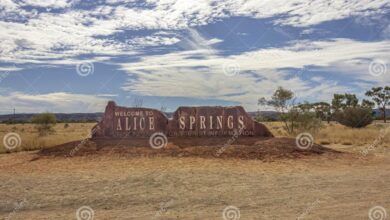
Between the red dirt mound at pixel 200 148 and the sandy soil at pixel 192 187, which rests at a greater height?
the red dirt mound at pixel 200 148

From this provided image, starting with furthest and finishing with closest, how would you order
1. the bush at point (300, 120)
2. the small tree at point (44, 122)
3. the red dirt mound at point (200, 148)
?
the small tree at point (44, 122)
the bush at point (300, 120)
the red dirt mound at point (200, 148)

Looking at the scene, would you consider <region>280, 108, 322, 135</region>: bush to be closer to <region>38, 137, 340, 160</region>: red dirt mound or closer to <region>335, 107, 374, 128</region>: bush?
<region>38, 137, 340, 160</region>: red dirt mound

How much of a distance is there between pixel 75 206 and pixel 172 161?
6831 millimetres

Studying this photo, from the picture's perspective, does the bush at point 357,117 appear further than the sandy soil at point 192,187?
Yes

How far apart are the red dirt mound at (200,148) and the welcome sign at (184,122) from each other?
2.46ft

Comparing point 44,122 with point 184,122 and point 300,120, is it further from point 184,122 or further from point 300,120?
point 184,122

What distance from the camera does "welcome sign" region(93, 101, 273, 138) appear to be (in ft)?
69.1

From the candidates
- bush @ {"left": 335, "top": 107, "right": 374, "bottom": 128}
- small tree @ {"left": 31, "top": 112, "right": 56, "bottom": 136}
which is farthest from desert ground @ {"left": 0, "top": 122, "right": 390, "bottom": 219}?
bush @ {"left": 335, "top": 107, "right": 374, "bottom": 128}

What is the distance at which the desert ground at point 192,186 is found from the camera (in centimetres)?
963

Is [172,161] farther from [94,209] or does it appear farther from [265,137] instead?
[94,209]

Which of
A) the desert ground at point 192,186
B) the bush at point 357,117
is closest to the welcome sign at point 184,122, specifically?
the desert ground at point 192,186

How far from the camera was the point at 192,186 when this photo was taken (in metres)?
12.3

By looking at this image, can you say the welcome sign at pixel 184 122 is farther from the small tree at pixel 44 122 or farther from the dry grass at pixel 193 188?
the small tree at pixel 44 122

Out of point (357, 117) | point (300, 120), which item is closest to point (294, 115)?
point (300, 120)
